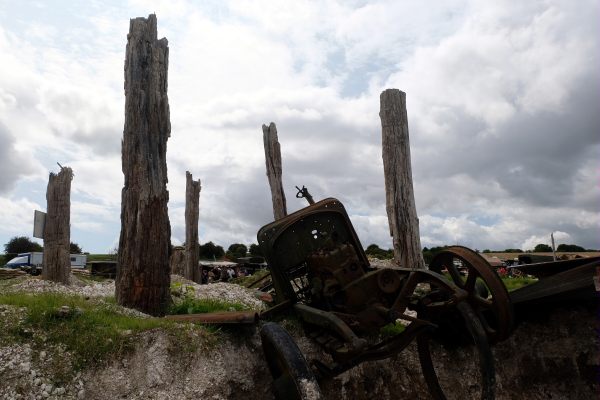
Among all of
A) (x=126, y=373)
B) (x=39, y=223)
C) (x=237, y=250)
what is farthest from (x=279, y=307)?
(x=237, y=250)

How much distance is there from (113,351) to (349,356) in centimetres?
250

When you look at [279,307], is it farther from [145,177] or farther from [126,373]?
[145,177]

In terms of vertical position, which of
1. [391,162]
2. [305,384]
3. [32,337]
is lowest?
[305,384]

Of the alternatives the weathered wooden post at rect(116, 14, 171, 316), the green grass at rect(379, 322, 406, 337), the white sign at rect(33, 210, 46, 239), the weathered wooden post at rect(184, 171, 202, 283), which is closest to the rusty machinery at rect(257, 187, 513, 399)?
the green grass at rect(379, 322, 406, 337)

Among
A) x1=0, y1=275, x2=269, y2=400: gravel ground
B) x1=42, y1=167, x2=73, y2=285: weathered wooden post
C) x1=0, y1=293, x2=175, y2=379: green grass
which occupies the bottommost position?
x1=0, y1=275, x2=269, y2=400: gravel ground

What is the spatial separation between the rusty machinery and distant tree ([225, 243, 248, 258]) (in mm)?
39469

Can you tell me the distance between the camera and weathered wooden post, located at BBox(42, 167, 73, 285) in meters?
11.3

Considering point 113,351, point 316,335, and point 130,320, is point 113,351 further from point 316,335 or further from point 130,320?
point 316,335

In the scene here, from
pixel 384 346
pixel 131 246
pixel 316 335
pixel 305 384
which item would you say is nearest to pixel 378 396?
pixel 384 346

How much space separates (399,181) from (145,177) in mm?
4390

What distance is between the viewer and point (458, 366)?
242 inches

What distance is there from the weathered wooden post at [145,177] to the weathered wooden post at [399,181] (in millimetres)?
3942

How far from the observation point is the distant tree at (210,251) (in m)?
49.1

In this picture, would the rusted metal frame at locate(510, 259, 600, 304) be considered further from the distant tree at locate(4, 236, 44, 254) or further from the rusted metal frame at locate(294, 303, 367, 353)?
the distant tree at locate(4, 236, 44, 254)
